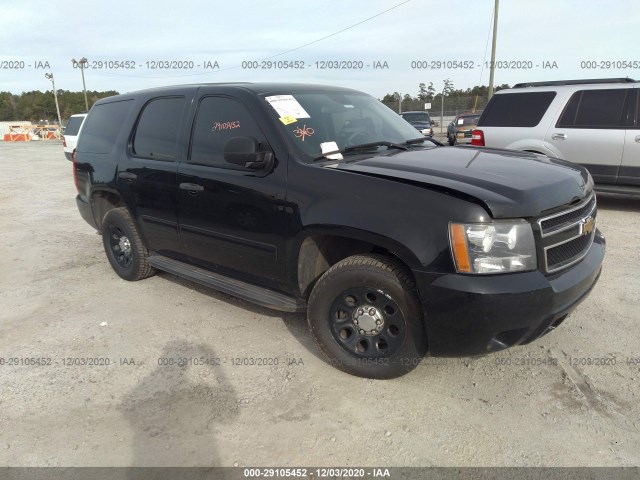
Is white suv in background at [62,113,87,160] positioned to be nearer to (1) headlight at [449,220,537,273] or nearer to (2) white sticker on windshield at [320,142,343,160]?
(2) white sticker on windshield at [320,142,343,160]

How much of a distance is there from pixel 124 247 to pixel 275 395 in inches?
109

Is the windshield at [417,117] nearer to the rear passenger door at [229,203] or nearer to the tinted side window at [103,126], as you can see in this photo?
the tinted side window at [103,126]

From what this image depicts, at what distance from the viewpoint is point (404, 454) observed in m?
2.45

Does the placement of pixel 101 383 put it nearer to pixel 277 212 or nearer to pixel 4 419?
pixel 4 419

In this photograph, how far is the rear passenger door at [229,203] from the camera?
3.29 meters

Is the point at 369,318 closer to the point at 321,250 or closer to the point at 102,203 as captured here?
the point at 321,250

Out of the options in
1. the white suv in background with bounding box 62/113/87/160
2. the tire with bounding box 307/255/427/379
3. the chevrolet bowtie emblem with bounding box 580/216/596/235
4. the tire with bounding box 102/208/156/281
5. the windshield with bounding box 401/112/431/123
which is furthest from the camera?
the windshield with bounding box 401/112/431/123

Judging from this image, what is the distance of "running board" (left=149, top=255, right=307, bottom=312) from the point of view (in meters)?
3.37

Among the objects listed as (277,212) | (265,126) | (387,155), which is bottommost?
(277,212)

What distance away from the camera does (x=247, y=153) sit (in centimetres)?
312

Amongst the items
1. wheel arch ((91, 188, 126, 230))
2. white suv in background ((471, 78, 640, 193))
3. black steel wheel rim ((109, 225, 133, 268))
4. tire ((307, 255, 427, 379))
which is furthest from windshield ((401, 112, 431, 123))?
tire ((307, 255, 427, 379))

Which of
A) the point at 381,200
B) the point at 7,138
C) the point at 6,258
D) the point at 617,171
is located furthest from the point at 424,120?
the point at 7,138

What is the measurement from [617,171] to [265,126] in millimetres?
5975

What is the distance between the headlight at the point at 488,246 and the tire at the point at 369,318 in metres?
0.38
